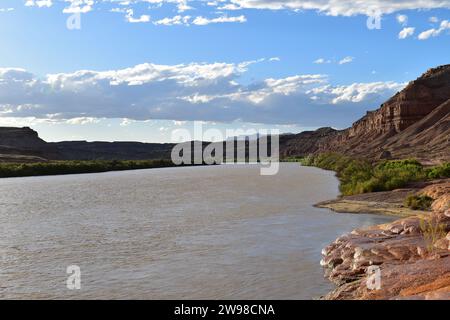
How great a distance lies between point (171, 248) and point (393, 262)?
25.0 feet

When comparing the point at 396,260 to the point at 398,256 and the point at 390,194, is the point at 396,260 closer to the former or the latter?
the point at 398,256

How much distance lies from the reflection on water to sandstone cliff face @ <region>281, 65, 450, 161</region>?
51.2m

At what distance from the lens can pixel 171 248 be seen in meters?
16.9

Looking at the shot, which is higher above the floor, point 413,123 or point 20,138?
point 413,123

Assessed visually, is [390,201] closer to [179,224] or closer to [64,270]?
[179,224]

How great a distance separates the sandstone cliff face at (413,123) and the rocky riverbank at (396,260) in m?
57.6

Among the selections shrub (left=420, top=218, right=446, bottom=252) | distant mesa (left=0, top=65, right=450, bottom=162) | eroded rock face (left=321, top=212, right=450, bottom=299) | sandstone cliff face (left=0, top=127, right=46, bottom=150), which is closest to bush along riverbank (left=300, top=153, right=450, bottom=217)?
eroded rock face (left=321, top=212, right=450, bottom=299)

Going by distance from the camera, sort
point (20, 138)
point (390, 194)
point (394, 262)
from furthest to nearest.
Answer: point (20, 138) → point (390, 194) → point (394, 262)

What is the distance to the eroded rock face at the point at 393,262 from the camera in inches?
345

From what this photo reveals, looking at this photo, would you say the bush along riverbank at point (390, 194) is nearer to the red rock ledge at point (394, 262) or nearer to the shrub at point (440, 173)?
the shrub at point (440, 173)

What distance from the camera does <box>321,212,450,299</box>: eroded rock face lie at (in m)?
8.77

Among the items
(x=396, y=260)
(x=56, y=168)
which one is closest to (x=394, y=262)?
(x=396, y=260)
